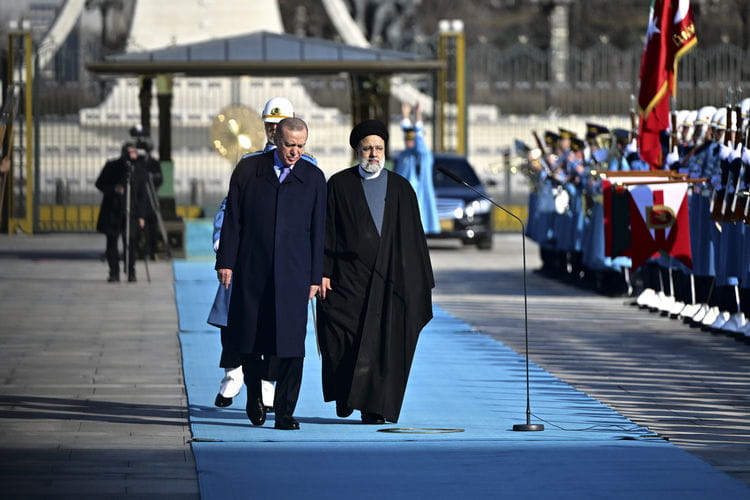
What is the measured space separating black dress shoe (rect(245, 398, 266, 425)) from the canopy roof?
53.5 ft

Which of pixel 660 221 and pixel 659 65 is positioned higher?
pixel 659 65

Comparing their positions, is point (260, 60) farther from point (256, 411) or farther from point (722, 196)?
point (256, 411)

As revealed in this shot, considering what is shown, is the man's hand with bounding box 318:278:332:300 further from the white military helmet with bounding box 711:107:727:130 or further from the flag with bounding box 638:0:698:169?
the flag with bounding box 638:0:698:169

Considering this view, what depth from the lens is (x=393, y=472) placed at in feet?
30.4

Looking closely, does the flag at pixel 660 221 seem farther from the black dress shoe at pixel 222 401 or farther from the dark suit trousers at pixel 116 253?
the black dress shoe at pixel 222 401

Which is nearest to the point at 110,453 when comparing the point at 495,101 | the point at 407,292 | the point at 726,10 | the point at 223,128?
the point at 407,292

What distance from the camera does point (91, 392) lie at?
1260cm

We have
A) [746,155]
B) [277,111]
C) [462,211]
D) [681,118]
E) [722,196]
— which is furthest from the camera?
[462,211]

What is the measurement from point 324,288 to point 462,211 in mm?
19393

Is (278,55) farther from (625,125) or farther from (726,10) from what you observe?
(726,10)

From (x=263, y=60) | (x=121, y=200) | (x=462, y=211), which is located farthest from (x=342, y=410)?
(x=462, y=211)

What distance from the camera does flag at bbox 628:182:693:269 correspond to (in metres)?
17.7

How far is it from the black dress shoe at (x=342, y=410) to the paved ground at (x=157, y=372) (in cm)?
85

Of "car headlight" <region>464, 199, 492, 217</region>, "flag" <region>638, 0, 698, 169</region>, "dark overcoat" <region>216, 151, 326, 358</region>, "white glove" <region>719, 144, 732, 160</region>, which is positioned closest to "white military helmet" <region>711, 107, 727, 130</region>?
"white glove" <region>719, 144, 732, 160</region>
